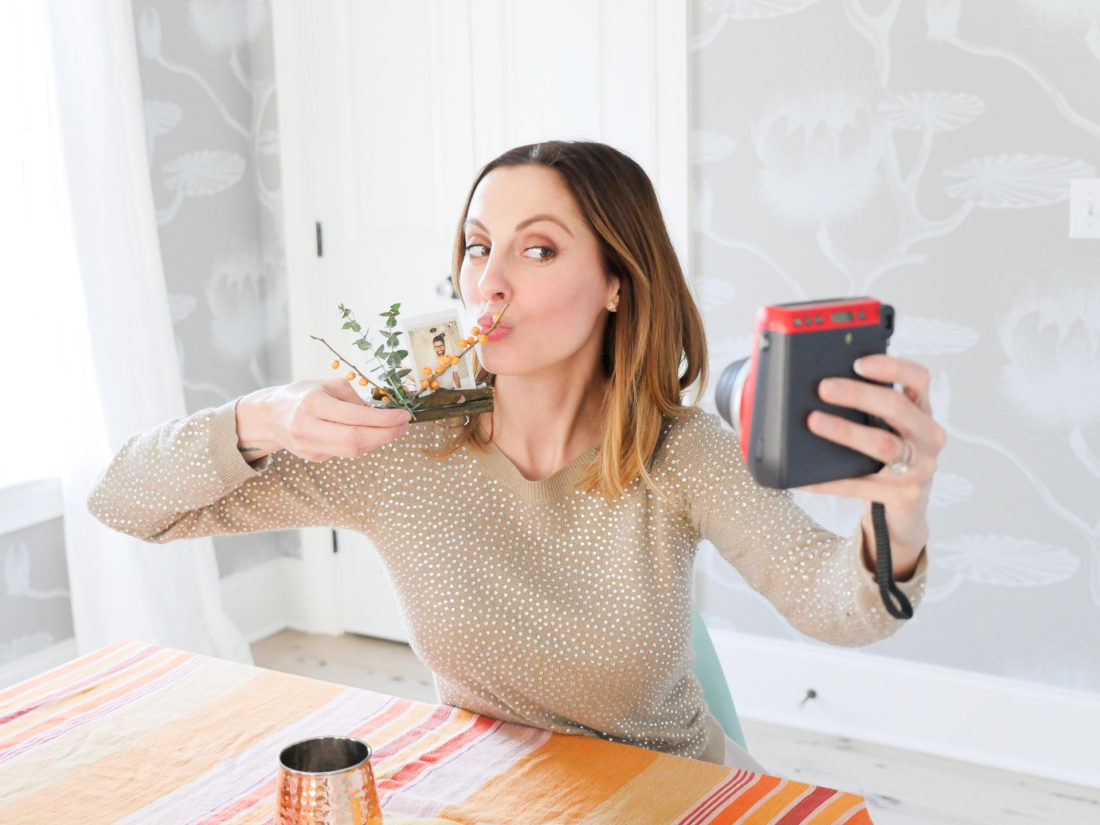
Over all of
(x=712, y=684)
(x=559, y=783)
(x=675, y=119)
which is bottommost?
(x=712, y=684)

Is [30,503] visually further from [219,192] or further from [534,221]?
[534,221]

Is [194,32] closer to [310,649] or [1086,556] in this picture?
[310,649]

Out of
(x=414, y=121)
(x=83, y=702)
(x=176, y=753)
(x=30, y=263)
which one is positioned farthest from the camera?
(x=414, y=121)

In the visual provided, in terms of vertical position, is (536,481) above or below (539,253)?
below

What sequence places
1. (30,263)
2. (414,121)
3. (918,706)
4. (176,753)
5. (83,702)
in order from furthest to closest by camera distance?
(414,121) < (30,263) < (918,706) < (83,702) < (176,753)

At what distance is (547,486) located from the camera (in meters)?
1.32

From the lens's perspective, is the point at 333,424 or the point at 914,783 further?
the point at 914,783

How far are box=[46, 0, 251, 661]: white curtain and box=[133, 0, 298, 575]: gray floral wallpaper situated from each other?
0.22 metres

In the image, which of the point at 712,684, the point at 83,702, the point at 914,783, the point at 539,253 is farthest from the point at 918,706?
the point at 83,702

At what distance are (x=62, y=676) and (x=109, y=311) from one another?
1.68 m

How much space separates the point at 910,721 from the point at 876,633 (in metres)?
1.69

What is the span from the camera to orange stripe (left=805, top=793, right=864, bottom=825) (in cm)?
94

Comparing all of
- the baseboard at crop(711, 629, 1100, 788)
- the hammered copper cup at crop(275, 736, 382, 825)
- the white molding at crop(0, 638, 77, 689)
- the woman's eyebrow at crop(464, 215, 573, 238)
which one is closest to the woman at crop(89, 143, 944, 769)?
the woman's eyebrow at crop(464, 215, 573, 238)

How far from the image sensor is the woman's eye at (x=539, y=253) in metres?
1.35
